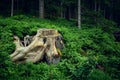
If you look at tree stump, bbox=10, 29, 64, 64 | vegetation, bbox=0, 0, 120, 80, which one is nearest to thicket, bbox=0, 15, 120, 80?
vegetation, bbox=0, 0, 120, 80

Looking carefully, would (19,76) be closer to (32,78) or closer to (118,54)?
(32,78)

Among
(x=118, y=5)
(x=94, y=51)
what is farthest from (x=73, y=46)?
(x=118, y=5)

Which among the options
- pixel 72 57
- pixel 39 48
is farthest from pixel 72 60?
pixel 39 48

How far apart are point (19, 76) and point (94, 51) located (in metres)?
9.01

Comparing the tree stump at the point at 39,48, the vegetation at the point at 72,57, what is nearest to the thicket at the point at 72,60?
the vegetation at the point at 72,57

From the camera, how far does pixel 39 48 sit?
56.9 ft

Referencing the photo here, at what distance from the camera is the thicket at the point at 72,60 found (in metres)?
15.1

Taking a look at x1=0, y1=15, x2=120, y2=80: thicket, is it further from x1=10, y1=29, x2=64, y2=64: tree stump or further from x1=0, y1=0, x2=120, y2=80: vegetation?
x1=10, y1=29, x2=64, y2=64: tree stump

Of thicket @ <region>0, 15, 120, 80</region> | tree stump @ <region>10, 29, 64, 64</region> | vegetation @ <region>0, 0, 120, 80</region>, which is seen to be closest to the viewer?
thicket @ <region>0, 15, 120, 80</region>

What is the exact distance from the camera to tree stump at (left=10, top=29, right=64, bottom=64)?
54.0ft

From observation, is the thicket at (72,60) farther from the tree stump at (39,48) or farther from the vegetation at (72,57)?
the tree stump at (39,48)

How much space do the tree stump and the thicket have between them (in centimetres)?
53

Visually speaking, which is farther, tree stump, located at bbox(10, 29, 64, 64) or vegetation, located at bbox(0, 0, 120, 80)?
tree stump, located at bbox(10, 29, 64, 64)

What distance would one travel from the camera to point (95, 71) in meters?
17.5
